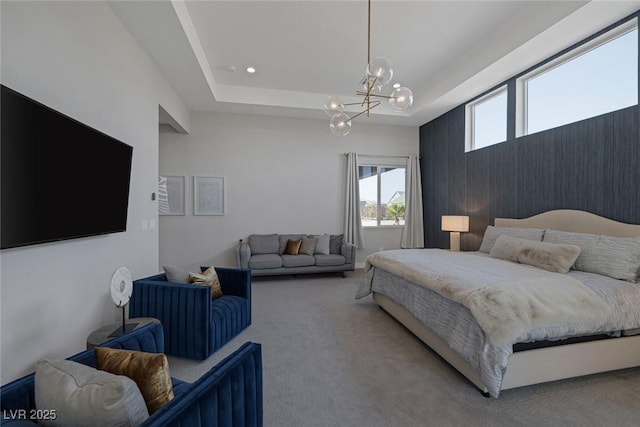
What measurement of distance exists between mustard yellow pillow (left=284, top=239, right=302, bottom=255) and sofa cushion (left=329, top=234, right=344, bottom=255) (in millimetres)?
635

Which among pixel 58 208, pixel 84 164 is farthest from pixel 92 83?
pixel 58 208

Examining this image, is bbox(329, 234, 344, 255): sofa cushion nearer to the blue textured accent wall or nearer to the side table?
the blue textured accent wall

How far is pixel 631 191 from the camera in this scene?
2.84m

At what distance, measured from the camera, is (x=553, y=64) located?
11.9 feet

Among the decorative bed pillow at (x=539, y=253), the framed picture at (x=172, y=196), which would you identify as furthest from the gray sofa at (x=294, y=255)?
the decorative bed pillow at (x=539, y=253)

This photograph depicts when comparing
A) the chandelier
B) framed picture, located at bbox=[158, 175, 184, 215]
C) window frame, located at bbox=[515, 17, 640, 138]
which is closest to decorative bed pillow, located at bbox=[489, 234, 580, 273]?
window frame, located at bbox=[515, 17, 640, 138]

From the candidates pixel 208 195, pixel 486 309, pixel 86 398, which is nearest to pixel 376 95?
pixel 486 309

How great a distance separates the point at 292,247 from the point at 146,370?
434 centimetres

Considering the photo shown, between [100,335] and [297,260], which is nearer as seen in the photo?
[100,335]

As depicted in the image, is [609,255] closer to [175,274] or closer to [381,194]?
[175,274]

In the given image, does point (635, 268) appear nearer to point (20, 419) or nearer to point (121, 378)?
point (121, 378)

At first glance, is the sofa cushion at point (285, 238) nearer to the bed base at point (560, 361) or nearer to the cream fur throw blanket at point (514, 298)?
the cream fur throw blanket at point (514, 298)

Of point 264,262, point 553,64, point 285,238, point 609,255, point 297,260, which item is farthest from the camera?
point 285,238

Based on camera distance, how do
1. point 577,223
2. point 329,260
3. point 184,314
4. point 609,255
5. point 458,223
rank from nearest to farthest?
point 184,314, point 609,255, point 577,223, point 458,223, point 329,260
